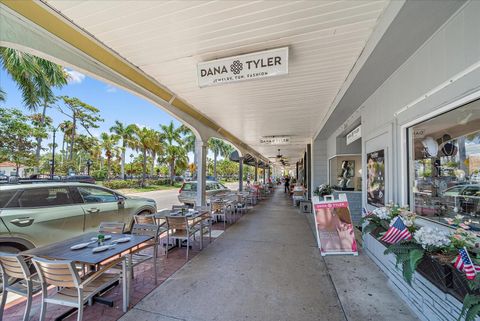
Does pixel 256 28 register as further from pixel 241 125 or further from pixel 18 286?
pixel 241 125

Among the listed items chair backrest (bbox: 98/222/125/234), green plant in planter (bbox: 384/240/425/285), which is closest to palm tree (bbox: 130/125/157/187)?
chair backrest (bbox: 98/222/125/234)

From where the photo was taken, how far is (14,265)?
78.9 inches

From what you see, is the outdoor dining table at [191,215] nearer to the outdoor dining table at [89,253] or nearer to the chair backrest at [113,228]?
the chair backrest at [113,228]

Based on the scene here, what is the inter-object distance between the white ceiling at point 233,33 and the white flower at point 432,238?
240 cm

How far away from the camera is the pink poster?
4.08m

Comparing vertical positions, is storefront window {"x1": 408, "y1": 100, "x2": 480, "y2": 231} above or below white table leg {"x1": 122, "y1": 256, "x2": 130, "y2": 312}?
above

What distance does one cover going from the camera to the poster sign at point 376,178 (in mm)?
3729

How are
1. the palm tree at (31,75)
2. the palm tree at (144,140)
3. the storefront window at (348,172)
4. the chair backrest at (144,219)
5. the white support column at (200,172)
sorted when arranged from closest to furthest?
the chair backrest at (144,219) → the white support column at (200,172) → the storefront window at (348,172) → the palm tree at (31,75) → the palm tree at (144,140)

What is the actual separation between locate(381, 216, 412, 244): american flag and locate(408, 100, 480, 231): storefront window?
1.34 ft

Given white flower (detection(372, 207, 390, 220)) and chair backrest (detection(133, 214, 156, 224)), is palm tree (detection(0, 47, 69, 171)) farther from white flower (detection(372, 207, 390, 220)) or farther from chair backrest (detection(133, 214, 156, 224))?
white flower (detection(372, 207, 390, 220))

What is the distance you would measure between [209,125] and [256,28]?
4894mm

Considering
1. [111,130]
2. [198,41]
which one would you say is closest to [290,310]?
[198,41]

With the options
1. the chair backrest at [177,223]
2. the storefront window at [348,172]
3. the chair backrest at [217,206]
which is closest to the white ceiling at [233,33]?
the chair backrest at [177,223]

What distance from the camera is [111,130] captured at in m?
24.0
